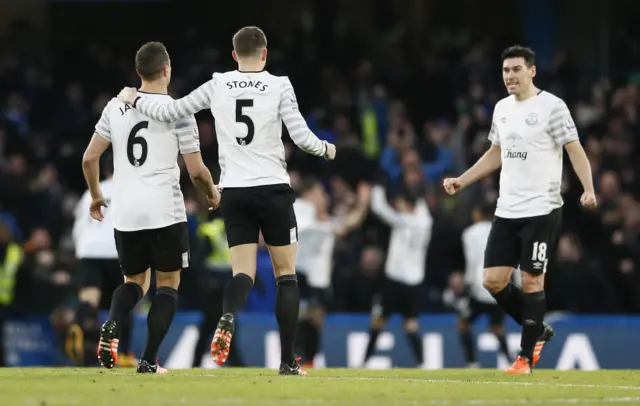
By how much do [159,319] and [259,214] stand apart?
1.02 metres

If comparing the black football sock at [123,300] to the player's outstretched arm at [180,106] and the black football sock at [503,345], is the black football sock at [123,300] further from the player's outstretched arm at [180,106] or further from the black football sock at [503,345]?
the black football sock at [503,345]

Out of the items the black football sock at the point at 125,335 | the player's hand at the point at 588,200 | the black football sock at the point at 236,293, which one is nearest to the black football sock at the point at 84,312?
the black football sock at the point at 125,335

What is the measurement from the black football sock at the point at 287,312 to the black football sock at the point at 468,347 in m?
6.83

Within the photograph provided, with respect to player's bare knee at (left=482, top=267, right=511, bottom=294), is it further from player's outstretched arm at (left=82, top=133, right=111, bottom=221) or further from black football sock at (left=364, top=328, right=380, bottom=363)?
black football sock at (left=364, top=328, right=380, bottom=363)

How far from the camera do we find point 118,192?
33.0 ft

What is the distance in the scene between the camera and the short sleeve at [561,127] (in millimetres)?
10703

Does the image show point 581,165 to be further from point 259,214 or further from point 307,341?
point 307,341

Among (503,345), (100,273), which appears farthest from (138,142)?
(503,345)

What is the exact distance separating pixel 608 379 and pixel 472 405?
2.87 meters

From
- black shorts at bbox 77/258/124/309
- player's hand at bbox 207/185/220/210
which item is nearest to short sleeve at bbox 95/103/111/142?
player's hand at bbox 207/185/220/210

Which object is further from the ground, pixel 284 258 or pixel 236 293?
pixel 284 258

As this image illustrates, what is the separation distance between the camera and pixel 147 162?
994 cm

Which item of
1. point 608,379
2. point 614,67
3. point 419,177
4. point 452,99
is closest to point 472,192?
point 419,177

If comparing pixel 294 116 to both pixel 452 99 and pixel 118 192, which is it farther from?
pixel 452 99
